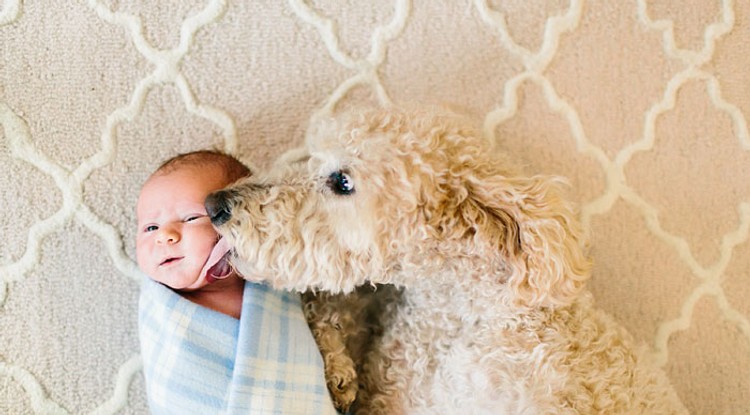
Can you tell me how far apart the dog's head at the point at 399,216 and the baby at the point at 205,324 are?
0.09 meters

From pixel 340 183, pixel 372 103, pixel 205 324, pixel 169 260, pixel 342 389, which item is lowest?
pixel 342 389

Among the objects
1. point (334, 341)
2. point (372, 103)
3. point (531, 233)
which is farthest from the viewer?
point (372, 103)

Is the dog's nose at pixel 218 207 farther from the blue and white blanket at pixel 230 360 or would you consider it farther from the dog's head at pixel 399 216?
the blue and white blanket at pixel 230 360

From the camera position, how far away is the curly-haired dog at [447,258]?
95 cm

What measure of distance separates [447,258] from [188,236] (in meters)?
0.44

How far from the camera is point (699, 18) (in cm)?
148

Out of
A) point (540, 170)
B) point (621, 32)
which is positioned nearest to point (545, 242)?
point (540, 170)

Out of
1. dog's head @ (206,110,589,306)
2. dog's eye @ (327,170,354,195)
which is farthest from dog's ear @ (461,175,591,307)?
dog's eye @ (327,170,354,195)

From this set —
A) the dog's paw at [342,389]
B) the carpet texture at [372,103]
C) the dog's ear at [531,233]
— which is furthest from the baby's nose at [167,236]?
the dog's ear at [531,233]

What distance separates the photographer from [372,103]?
1330 mm

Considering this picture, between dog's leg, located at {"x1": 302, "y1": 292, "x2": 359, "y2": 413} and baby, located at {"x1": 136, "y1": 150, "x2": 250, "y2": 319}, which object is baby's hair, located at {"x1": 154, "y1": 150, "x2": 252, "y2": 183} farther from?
dog's leg, located at {"x1": 302, "y1": 292, "x2": 359, "y2": 413}

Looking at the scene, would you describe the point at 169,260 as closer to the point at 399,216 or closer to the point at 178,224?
the point at 178,224

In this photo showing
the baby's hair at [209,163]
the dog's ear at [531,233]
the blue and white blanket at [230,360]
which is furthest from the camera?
the baby's hair at [209,163]

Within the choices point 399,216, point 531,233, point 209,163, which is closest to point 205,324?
point 209,163
